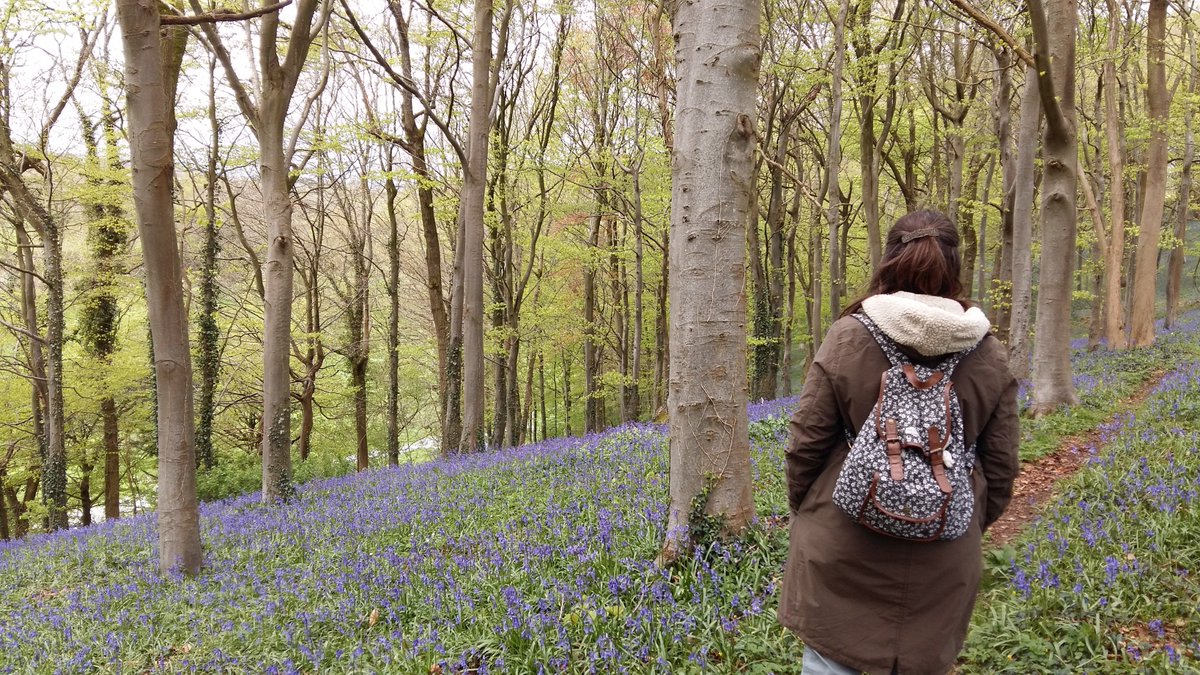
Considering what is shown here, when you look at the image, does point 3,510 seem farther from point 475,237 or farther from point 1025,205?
point 1025,205

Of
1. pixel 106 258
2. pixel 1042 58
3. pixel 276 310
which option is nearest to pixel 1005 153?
pixel 1042 58

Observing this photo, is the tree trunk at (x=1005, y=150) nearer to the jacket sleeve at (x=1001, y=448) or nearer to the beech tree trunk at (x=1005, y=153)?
the beech tree trunk at (x=1005, y=153)

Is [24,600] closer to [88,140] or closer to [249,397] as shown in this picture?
[88,140]

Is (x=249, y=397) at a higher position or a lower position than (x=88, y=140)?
lower

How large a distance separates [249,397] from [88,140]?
376 inches

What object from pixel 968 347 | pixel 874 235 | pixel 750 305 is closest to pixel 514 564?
pixel 968 347

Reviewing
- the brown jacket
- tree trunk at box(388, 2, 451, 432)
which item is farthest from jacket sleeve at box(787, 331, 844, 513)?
tree trunk at box(388, 2, 451, 432)

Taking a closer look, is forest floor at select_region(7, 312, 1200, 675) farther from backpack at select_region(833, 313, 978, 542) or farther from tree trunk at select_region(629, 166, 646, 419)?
tree trunk at select_region(629, 166, 646, 419)

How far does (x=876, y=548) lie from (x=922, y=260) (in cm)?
101

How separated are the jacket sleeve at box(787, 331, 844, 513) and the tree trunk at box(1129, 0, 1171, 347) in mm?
17753

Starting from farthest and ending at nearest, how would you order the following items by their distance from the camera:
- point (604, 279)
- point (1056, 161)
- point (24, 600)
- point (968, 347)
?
point (604, 279)
point (1056, 161)
point (24, 600)
point (968, 347)

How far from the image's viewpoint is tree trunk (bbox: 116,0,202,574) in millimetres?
5648

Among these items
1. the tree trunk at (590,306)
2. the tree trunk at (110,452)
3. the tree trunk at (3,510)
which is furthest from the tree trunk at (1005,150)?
the tree trunk at (3,510)

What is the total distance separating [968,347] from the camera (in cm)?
202
